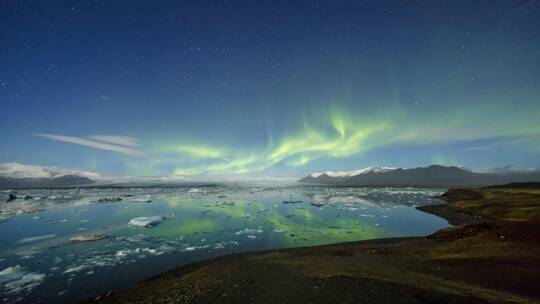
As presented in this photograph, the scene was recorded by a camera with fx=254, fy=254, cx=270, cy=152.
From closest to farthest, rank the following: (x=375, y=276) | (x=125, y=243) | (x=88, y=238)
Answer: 1. (x=375, y=276)
2. (x=125, y=243)
3. (x=88, y=238)

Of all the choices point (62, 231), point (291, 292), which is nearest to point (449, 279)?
point (291, 292)

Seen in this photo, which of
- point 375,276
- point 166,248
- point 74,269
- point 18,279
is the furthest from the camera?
point 166,248

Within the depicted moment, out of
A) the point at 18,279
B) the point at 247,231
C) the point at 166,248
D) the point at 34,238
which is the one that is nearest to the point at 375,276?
the point at 166,248

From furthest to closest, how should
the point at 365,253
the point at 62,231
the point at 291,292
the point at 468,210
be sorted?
the point at 468,210 < the point at 62,231 < the point at 365,253 < the point at 291,292

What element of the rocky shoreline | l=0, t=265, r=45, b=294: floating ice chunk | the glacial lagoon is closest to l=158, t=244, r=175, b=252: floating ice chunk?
the glacial lagoon

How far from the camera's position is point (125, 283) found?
12.3m

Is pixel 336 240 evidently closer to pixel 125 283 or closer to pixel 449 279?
pixel 449 279

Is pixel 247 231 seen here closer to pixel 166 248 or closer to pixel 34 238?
pixel 166 248

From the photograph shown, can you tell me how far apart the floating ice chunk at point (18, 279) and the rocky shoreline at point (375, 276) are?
16.6ft

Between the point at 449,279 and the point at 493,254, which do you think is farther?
the point at 493,254

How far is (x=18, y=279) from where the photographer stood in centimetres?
1295

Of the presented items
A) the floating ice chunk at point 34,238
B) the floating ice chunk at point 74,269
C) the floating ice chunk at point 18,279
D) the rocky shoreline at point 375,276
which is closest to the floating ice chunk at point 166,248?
the rocky shoreline at point 375,276

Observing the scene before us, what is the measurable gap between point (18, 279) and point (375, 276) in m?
17.5

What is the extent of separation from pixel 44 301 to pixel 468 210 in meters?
47.8
